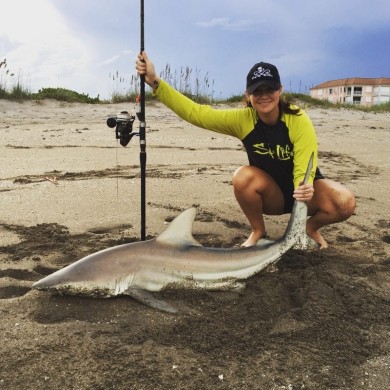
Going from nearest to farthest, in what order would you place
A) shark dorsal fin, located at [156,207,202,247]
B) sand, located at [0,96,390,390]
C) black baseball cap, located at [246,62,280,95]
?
sand, located at [0,96,390,390] < shark dorsal fin, located at [156,207,202,247] < black baseball cap, located at [246,62,280,95]

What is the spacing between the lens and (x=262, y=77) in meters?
3.49

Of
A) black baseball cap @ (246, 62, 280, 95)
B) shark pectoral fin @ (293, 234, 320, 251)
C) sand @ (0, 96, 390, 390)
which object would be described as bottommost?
sand @ (0, 96, 390, 390)

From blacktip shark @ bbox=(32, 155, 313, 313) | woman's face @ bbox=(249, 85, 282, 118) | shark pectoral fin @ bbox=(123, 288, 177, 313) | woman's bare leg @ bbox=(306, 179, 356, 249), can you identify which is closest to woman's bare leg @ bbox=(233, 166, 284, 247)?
woman's bare leg @ bbox=(306, 179, 356, 249)

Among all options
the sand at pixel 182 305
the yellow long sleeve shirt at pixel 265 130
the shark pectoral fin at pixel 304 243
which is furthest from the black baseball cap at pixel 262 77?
the sand at pixel 182 305

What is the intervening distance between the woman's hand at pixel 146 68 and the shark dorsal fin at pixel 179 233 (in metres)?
1.07

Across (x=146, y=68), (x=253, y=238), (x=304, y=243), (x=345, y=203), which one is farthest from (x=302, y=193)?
(x=146, y=68)

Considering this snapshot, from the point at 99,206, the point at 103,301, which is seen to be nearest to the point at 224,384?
the point at 103,301

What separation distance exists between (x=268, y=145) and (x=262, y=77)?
0.56m

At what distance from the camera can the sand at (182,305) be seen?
2346mm

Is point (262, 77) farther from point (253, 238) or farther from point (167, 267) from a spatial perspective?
point (167, 267)

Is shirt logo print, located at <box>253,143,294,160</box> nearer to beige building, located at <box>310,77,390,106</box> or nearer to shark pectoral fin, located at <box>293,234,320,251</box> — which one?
shark pectoral fin, located at <box>293,234,320,251</box>

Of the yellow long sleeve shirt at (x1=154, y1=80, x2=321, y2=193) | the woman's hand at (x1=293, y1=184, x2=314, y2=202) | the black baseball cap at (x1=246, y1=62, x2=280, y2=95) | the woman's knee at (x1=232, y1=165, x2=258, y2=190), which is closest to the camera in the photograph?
the woman's hand at (x1=293, y1=184, x2=314, y2=202)

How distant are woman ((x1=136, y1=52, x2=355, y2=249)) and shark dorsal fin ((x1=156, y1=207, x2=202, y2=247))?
A: 767mm

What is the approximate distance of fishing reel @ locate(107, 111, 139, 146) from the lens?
12.8 ft
